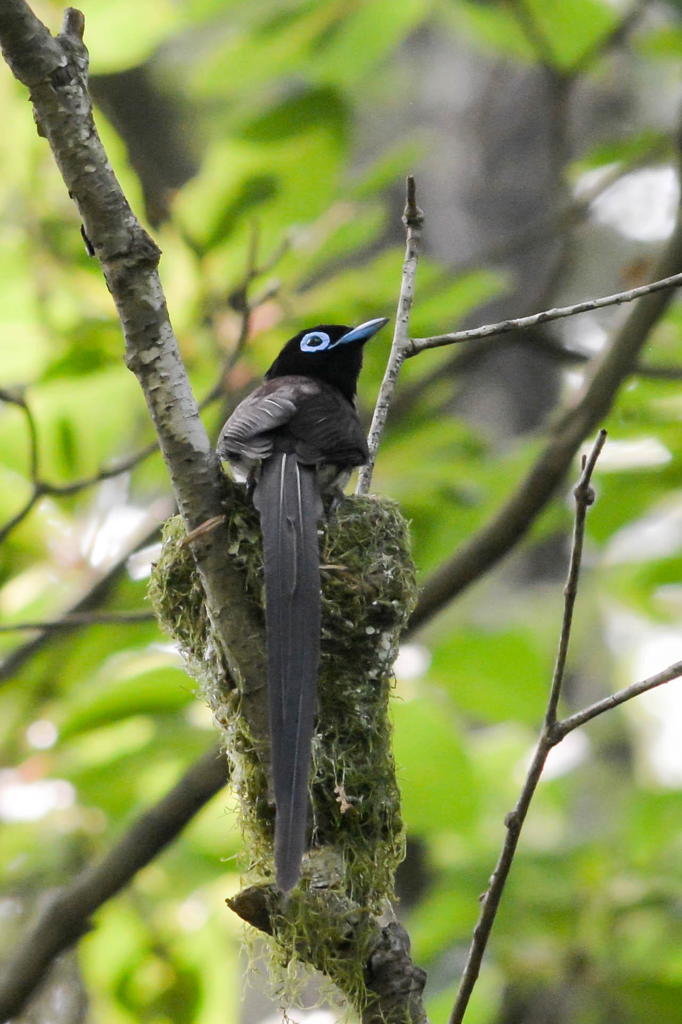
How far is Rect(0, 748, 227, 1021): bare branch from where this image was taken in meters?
4.02

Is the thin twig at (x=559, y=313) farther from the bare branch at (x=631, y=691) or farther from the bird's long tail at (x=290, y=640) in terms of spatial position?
the bare branch at (x=631, y=691)

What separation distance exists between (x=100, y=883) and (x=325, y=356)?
6.14 feet

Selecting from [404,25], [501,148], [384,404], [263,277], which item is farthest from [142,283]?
[501,148]

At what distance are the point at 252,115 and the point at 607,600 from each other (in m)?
2.37

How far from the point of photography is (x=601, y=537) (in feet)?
14.7

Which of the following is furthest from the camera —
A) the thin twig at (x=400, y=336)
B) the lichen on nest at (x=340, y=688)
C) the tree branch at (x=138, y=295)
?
the thin twig at (x=400, y=336)

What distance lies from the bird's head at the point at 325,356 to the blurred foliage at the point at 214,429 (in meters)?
0.21

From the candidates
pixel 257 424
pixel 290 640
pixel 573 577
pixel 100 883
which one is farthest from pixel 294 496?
pixel 100 883

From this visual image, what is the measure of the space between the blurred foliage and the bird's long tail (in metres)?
1.21

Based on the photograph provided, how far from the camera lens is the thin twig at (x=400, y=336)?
3115 millimetres

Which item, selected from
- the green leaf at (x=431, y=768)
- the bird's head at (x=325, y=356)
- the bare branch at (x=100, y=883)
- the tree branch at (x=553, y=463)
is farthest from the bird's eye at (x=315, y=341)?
the bare branch at (x=100, y=883)

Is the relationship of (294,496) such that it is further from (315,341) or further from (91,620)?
(315,341)

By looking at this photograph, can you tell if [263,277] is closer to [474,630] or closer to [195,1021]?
[474,630]

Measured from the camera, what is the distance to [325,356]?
4.39m
